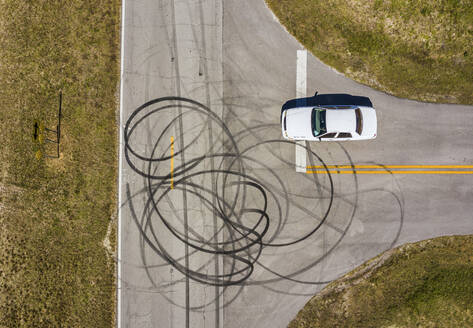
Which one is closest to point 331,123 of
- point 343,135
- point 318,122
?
point 318,122

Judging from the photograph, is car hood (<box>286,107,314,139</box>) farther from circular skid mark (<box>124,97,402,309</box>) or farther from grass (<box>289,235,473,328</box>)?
grass (<box>289,235,473,328</box>)

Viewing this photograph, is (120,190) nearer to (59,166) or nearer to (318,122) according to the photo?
(59,166)

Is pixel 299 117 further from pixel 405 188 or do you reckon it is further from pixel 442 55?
pixel 442 55

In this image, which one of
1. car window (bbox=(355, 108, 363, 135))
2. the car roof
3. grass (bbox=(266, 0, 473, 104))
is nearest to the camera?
the car roof

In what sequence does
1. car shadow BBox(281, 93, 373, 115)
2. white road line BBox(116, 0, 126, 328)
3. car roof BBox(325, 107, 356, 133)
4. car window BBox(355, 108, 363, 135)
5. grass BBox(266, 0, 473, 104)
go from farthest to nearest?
1. car shadow BBox(281, 93, 373, 115)
2. grass BBox(266, 0, 473, 104)
3. white road line BBox(116, 0, 126, 328)
4. car window BBox(355, 108, 363, 135)
5. car roof BBox(325, 107, 356, 133)

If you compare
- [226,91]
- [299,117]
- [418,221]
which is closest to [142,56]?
[226,91]

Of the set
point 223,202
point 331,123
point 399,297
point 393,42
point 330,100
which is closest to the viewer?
point 331,123

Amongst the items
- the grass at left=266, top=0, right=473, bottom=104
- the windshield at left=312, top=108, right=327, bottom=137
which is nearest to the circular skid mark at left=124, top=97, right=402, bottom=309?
the windshield at left=312, top=108, right=327, bottom=137
